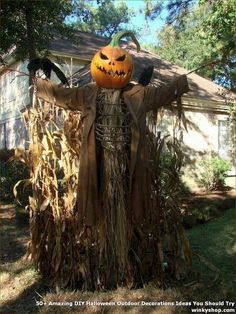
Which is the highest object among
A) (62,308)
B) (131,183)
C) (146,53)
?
(146,53)

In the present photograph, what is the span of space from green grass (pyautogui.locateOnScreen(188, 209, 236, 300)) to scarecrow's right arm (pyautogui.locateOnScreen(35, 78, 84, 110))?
81.9 inches

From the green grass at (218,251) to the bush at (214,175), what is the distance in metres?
4.11

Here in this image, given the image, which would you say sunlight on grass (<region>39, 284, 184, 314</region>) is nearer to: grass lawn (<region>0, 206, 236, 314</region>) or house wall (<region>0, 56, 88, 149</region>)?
grass lawn (<region>0, 206, 236, 314</region>)

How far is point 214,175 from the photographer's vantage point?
1332 centimetres

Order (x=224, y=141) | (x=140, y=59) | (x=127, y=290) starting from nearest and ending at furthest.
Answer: (x=127, y=290)
(x=224, y=141)
(x=140, y=59)

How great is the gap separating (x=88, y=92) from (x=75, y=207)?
3.68 feet

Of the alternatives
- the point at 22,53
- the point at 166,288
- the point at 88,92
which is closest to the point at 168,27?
the point at 22,53

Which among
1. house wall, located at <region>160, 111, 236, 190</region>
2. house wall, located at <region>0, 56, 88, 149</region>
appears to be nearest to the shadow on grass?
house wall, located at <region>160, 111, 236, 190</region>

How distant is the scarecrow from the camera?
12.9 ft

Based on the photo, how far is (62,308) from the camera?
3709 mm

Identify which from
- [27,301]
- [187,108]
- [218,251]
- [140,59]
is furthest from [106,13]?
[27,301]

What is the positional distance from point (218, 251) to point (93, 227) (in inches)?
91.2

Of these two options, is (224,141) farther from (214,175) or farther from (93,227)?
(93,227)

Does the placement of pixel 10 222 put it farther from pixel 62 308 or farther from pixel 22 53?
pixel 62 308
